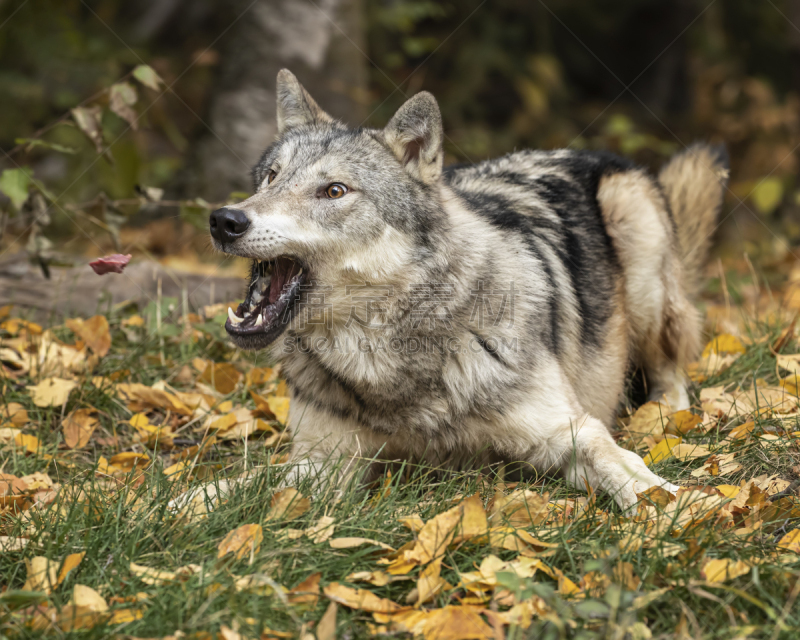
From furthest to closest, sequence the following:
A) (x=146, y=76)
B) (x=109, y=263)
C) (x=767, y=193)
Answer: (x=767, y=193), (x=146, y=76), (x=109, y=263)

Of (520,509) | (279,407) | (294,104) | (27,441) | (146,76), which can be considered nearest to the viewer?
(520,509)

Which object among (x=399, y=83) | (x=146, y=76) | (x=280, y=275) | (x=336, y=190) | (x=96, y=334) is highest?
(x=399, y=83)

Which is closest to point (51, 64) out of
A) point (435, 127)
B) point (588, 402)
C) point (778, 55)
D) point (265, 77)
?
point (265, 77)

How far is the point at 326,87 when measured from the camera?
7184 mm

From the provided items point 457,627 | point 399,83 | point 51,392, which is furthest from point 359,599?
point 399,83

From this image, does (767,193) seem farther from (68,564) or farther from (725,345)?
(68,564)

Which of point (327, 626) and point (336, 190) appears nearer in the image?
point (327, 626)

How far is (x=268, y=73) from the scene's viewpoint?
284 inches

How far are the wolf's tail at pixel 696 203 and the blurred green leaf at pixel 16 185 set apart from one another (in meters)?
4.17

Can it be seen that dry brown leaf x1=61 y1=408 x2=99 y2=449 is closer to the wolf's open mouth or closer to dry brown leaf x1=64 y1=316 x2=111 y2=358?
dry brown leaf x1=64 y1=316 x2=111 y2=358

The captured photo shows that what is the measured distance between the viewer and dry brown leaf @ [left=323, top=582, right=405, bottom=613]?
215 cm

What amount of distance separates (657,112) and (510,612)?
442 inches

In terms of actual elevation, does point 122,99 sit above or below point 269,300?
above

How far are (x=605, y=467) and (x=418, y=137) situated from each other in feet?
5.46
